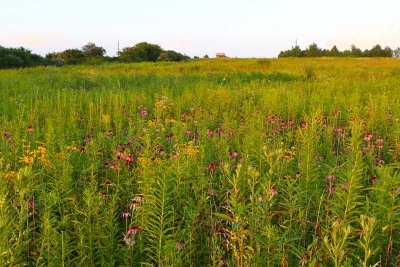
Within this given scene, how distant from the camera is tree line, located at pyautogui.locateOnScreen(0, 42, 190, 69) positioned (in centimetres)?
2945

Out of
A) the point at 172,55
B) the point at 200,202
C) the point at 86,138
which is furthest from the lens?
the point at 172,55

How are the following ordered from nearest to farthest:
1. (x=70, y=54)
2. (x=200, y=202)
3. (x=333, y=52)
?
(x=200, y=202) < (x=70, y=54) < (x=333, y=52)

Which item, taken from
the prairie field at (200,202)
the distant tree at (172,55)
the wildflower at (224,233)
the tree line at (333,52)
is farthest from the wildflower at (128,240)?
the tree line at (333,52)

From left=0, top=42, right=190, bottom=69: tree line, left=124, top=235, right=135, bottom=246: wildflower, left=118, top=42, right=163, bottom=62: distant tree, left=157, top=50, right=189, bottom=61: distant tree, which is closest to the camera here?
left=124, top=235, right=135, bottom=246: wildflower

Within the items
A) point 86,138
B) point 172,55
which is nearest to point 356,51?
point 172,55

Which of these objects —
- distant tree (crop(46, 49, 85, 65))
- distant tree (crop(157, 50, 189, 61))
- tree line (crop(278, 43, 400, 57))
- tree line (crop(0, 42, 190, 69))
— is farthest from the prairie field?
tree line (crop(278, 43, 400, 57))

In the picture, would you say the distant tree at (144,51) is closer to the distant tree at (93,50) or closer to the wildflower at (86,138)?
the distant tree at (93,50)

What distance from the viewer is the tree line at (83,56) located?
2945 centimetres

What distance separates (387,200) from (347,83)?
27.1ft

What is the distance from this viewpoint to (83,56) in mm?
41656

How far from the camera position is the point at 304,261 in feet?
5.88

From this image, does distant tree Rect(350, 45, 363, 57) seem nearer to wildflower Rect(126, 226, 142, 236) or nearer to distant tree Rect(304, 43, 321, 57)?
distant tree Rect(304, 43, 321, 57)

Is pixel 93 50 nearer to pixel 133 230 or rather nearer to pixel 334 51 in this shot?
pixel 133 230

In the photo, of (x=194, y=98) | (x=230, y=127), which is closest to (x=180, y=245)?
(x=230, y=127)
